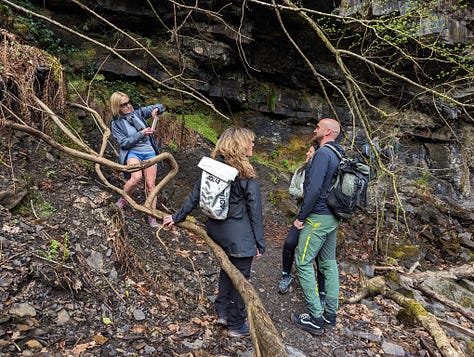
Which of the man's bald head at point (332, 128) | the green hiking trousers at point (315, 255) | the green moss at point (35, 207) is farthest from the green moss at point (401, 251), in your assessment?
the green moss at point (35, 207)

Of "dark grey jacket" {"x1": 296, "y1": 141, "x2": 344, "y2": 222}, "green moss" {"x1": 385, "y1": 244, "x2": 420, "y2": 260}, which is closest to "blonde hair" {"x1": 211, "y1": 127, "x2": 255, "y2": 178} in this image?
"dark grey jacket" {"x1": 296, "y1": 141, "x2": 344, "y2": 222}

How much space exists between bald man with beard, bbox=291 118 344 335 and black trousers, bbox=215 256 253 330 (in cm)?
81

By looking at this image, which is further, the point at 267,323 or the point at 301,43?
the point at 301,43

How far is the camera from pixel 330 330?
423 cm

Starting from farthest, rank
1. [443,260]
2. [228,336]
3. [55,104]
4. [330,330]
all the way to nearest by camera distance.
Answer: [443,260]
[55,104]
[330,330]
[228,336]

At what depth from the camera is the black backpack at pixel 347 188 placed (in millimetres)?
3688

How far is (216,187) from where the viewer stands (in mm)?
3166

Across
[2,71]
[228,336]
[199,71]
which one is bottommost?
[228,336]

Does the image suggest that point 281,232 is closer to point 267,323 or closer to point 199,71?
point 267,323

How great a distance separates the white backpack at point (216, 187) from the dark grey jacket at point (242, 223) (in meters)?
0.11

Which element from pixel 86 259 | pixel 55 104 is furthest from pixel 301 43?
pixel 86 259

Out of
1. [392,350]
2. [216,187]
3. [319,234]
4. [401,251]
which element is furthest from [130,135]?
[401,251]

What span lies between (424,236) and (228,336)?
833 cm

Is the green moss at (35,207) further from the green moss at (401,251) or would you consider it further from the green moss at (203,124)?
the green moss at (401,251)
